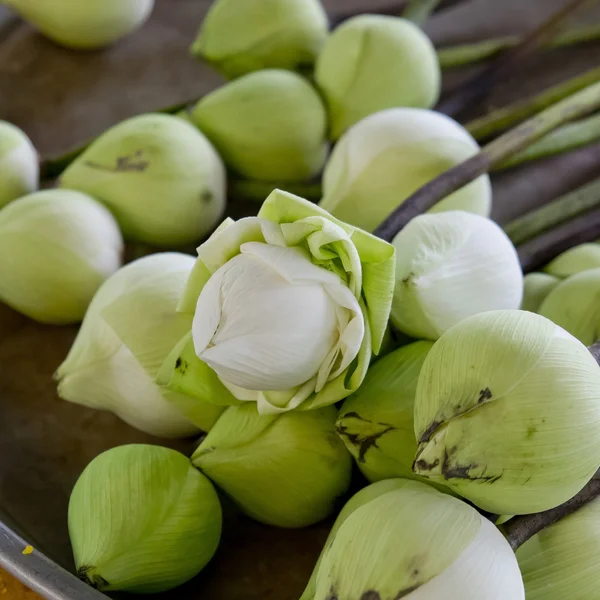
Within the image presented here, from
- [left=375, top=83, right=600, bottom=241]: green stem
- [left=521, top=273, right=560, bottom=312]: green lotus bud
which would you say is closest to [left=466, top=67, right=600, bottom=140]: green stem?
[left=375, top=83, right=600, bottom=241]: green stem

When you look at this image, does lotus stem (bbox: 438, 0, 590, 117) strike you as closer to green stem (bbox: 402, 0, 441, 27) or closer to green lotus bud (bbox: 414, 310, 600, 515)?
green stem (bbox: 402, 0, 441, 27)

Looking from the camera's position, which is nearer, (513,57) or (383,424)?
(383,424)

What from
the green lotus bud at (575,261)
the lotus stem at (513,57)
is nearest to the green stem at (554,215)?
the green lotus bud at (575,261)

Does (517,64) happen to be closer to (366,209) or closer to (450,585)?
(366,209)

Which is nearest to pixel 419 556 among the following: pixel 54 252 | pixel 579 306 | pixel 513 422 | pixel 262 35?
pixel 513 422

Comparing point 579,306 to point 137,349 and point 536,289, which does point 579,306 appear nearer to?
point 536,289

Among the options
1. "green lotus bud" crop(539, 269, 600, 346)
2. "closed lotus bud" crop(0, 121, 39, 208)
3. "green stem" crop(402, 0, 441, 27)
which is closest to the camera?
"green lotus bud" crop(539, 269, 600, 346)

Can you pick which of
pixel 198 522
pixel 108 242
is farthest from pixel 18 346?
pixel 198 522
